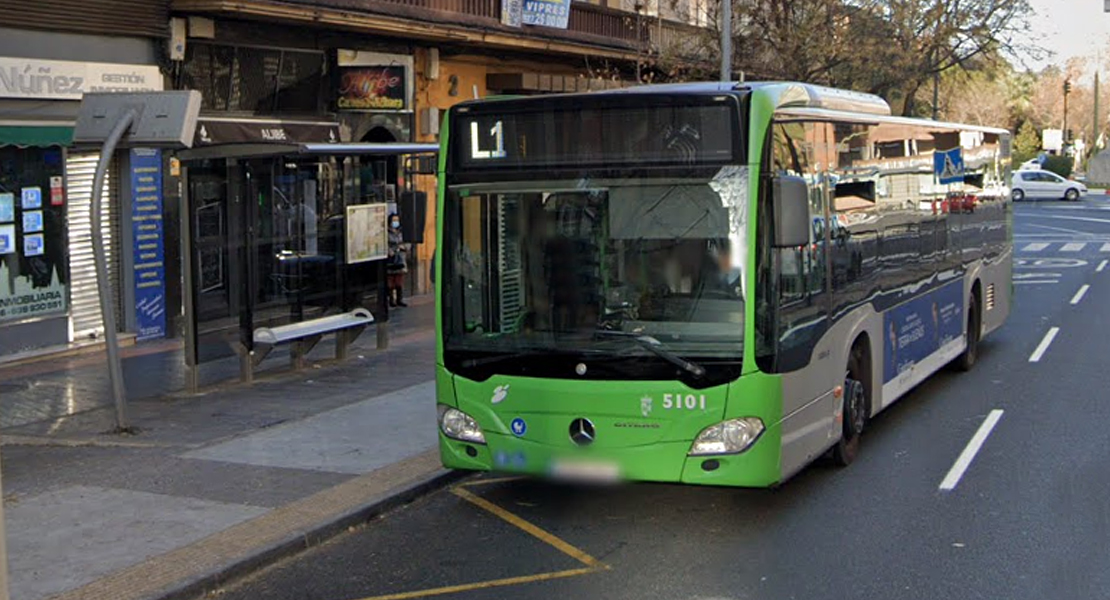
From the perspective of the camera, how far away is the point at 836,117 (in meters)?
9.42

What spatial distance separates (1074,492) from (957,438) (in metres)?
1.96

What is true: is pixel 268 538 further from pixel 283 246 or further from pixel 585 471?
pixel 283 246

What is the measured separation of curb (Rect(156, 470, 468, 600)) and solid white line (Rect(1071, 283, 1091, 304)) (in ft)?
49.1

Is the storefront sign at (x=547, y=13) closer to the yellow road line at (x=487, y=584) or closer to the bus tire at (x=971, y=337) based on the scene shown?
the bus tire at (x=971, y=337)

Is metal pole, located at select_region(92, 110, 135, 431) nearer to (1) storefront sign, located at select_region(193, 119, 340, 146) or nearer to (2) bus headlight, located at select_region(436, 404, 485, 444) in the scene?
(1) storefront sign, located at select_region(193, 119, 340, 146)

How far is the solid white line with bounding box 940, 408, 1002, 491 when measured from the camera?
9.37 metres

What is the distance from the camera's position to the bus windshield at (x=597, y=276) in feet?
25.6

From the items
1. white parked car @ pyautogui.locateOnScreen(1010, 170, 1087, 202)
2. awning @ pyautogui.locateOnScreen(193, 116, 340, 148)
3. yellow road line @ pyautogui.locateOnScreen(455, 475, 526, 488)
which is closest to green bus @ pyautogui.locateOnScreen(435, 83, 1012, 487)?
yellow road line @ pyautogui.locateOnScreen(455, 475, 526, 488)

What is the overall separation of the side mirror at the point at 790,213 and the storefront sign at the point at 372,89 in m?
13.6

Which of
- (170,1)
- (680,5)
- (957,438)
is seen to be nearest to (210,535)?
(957,438)

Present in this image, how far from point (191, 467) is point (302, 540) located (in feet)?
7.32

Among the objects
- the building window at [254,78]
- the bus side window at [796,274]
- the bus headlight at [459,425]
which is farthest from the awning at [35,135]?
the bus side window at [796,274]

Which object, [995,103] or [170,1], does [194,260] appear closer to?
[170,1]

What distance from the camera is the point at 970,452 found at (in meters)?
10.3
